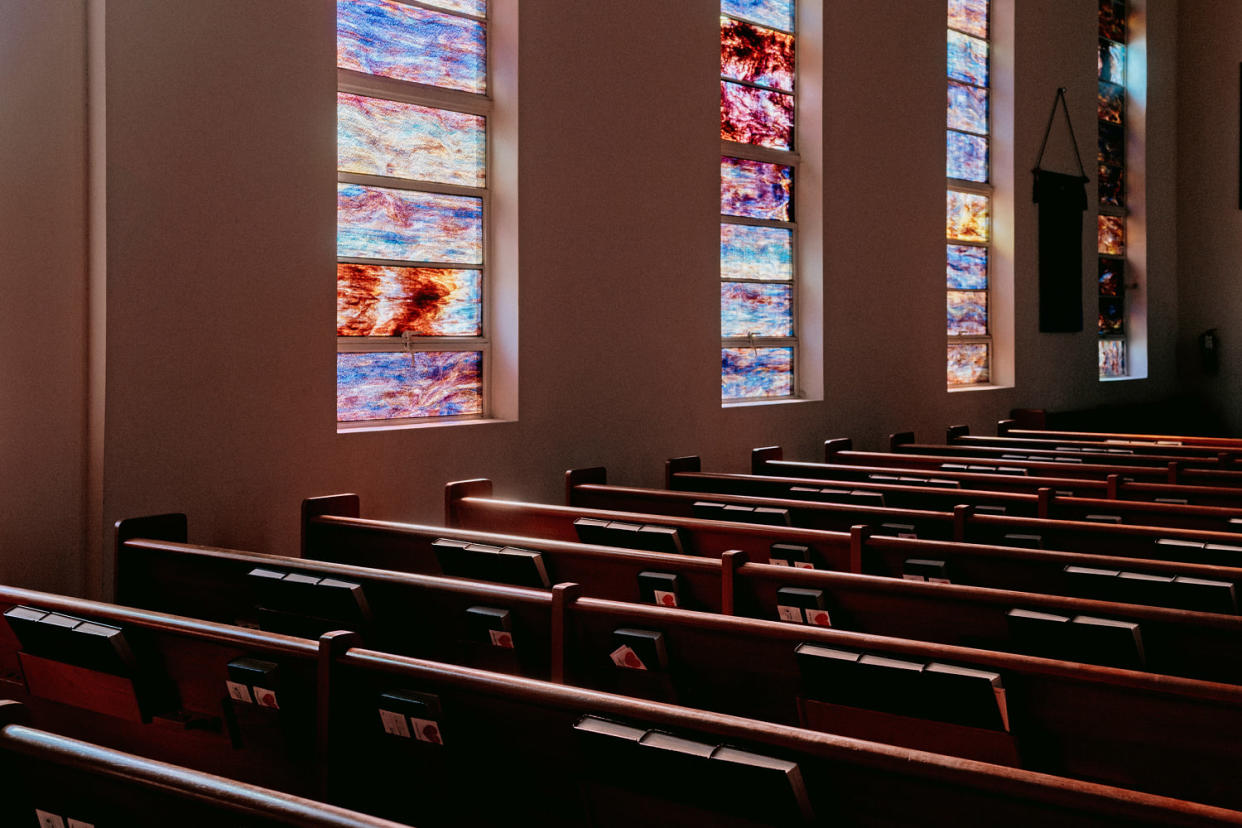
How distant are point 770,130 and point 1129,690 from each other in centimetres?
451

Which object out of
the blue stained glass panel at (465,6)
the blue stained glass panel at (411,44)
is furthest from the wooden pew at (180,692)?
the blue stained glass panel at (465,6)

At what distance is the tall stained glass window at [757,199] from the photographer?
224 inches

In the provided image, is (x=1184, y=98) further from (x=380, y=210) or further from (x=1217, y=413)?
(x=380, y=210)

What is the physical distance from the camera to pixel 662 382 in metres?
5.12

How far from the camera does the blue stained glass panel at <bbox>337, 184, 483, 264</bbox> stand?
420 centimetres

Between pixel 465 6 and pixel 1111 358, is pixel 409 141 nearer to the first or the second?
pixel 465 6

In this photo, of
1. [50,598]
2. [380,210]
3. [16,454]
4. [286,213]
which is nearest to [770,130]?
[380,210]

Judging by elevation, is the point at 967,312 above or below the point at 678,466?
above

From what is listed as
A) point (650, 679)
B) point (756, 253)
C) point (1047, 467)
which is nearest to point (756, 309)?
point (756, 253)

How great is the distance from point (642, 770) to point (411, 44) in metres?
3.48

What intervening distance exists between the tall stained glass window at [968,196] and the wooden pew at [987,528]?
3664 millimetres

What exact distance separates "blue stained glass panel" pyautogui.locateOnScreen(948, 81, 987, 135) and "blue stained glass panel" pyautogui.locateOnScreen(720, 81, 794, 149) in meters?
1.62

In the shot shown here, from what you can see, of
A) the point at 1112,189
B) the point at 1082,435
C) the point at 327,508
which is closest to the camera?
the point at 327,508

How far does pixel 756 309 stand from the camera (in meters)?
5.85
